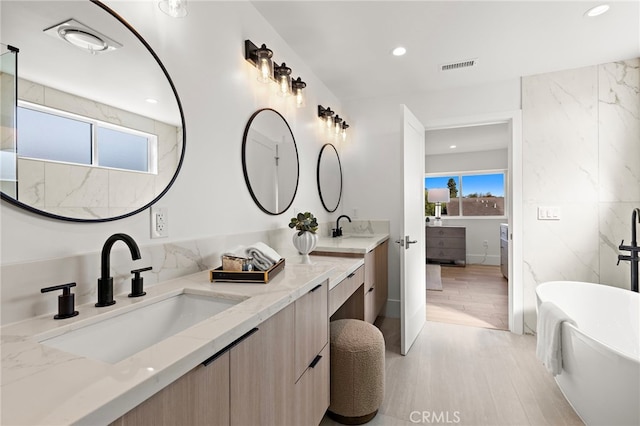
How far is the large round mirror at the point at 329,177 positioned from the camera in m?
2.92

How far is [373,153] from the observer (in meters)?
3.38

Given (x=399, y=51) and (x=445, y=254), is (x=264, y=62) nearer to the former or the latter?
(x=399, y=51)

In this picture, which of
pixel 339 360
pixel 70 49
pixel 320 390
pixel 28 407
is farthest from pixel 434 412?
pixel 70 49

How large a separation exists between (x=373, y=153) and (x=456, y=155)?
4.06m

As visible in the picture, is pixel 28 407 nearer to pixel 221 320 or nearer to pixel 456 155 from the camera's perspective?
pixel 221 320

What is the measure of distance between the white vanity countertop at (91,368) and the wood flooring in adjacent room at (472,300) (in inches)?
112

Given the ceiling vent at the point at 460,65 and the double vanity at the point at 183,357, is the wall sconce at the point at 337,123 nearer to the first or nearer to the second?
the ceiling vent at the point at 460,65

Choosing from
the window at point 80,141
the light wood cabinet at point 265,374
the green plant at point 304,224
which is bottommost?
the light wood cabinet at point 265,374

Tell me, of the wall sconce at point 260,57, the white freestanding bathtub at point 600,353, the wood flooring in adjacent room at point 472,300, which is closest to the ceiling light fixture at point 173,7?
the wall sconce at point 260,57

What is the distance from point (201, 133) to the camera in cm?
146

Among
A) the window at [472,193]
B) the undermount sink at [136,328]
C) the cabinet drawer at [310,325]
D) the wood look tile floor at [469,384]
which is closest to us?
the undermount sink at [136,328]

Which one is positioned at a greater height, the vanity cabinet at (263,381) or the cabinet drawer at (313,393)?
the vanity cabinet at (263,381)

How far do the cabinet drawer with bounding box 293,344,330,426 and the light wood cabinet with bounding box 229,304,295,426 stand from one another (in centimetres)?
7

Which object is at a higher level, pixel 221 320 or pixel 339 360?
pixel 221 320
